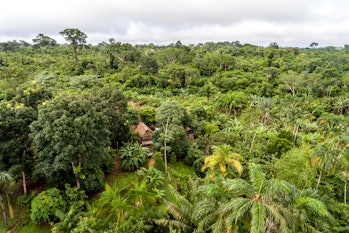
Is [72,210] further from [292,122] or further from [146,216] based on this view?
[292,122]

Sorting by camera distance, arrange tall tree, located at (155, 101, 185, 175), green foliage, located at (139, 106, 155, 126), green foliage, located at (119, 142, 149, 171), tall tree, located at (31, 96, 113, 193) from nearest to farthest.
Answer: tall tree, located at (31, 96, 113, 193) → green foliage, located at (119, 142, 149, 171) → tall tree, located at (155, 101, 185, 175) → green foliage, located at (139, 106, 155, 126)

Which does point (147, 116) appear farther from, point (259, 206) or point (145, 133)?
point (259, 206)

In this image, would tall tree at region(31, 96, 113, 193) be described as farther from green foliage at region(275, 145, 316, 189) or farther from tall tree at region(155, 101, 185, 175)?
green foliage at region(275, 145, 316, 189)

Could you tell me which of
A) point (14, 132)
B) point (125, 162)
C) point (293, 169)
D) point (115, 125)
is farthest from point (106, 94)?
point (293, 169)

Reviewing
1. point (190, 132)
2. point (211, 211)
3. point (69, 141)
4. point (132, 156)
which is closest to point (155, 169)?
point (132, 156)

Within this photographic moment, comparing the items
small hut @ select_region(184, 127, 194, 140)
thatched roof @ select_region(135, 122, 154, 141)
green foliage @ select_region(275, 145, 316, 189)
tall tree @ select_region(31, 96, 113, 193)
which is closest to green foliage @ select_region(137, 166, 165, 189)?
tall tree @ select_region(31, 96, 113, 193)

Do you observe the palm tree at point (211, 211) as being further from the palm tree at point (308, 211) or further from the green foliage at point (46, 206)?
the green foliage at point (46, 206)
